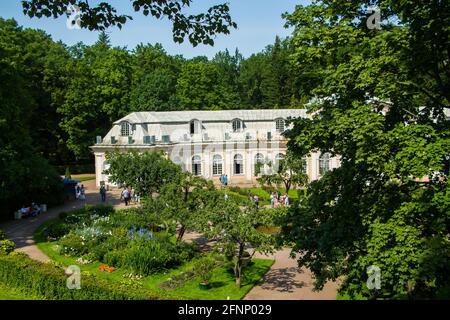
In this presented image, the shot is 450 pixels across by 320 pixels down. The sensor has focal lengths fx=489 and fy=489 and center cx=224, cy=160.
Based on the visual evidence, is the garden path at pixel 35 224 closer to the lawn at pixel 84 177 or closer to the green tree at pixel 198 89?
the lawn at pixel 84 177

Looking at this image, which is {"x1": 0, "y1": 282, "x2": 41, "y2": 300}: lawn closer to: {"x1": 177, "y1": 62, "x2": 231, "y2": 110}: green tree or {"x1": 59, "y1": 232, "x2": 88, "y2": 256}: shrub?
{"x1": 59, "y1": 232, "x2": 88, "y2": 256}: shrub

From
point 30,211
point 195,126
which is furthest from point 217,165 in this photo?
point 30,211

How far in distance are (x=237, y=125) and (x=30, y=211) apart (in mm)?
22641

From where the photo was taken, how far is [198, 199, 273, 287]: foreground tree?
20047 mm

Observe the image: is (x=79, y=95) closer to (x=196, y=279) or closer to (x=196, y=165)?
(x=196, y=165)

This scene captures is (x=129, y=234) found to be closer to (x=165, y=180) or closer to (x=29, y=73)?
(x=165, y=180)

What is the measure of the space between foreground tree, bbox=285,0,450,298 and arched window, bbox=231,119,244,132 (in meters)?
35.3

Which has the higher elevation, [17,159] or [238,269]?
[17,159]

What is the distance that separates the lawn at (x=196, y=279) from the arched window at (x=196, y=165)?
23.6 m

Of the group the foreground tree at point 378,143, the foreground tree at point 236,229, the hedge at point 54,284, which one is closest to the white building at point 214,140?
the foreground tree at point 236,229

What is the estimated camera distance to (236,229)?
65.8ft

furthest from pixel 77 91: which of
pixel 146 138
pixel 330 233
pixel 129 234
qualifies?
pixel 330 233

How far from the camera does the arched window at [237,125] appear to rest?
49.6 metres

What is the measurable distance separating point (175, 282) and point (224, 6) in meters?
13.5
